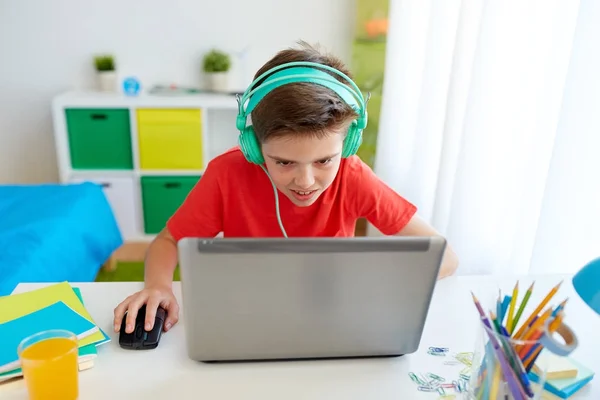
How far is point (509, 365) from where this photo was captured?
64 centimetres

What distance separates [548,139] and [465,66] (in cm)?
48

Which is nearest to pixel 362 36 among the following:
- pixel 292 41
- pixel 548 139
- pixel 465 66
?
pixel 292 41

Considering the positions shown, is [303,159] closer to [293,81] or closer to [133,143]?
[293,81]

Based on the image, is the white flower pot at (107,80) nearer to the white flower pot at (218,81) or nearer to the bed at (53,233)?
the white flower pot at (218,81)

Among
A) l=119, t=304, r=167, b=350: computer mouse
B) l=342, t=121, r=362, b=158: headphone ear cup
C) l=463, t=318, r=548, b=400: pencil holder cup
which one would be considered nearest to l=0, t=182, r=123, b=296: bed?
l=119, t=304, r=167, b=350: computer mouse

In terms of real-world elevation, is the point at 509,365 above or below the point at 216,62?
below

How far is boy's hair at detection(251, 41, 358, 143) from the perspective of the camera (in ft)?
2.84

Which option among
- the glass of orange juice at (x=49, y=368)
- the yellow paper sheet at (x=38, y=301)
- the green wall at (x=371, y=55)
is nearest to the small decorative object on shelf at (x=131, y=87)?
the green wall at (x=371, y=55)

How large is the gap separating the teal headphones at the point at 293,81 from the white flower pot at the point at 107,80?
6.44 ft

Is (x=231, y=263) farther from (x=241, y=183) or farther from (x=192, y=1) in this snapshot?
(x=192, y=1)

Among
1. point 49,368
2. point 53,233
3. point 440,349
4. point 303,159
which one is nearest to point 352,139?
point 303,159

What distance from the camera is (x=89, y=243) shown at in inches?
80.1

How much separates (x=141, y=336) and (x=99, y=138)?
194cm

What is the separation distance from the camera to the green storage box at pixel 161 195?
2.60 metres
